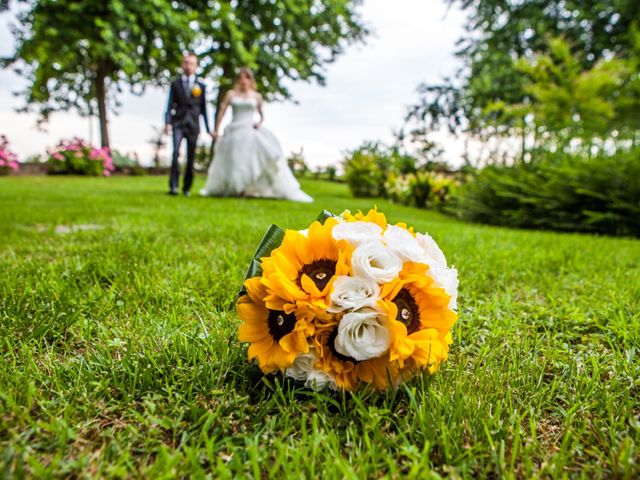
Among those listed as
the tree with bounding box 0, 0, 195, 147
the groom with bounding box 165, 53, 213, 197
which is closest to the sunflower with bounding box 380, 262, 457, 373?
the groom with bounding box 165, 53, 213, 197

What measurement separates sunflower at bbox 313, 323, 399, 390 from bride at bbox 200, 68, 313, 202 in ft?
29.1

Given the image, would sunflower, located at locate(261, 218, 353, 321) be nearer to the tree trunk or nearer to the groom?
the groom

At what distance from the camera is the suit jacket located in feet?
29.9

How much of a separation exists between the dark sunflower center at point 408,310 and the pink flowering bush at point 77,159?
1793cm

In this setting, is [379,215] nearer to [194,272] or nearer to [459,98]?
[194,272]

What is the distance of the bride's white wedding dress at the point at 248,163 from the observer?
986cm

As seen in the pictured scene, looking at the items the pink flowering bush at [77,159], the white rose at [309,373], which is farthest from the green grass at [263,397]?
the pink flowering bush at [77,159]

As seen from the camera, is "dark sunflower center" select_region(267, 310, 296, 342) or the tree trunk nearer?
"dark sunflower center" select_region(267, 310, 296, 342)

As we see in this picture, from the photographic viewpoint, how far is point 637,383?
1212mm

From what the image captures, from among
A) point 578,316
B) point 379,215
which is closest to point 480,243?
point 578,316

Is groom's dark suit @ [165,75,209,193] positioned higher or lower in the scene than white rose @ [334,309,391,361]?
higher

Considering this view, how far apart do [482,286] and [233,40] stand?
15.3 metres

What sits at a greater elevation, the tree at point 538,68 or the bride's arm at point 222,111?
the tree at point 538,68

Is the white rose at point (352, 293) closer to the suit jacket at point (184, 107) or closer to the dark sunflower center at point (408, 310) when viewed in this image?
the dark sunflower center at point (408, 310)
